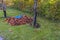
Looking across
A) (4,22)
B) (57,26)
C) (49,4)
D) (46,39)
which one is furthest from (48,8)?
(46,39)

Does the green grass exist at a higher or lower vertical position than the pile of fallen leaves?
lower

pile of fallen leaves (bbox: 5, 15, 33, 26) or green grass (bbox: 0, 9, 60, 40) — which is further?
pile of fallen leaves (bbox: 5, 15, 33, 26)

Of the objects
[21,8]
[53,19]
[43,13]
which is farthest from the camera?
[21,8]

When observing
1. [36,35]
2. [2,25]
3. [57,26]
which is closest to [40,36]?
[36,35]

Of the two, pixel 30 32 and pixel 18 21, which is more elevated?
pixel 18 21

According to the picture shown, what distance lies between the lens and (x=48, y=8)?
14305 mm

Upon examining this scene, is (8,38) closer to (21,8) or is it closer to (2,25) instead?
(2,25)

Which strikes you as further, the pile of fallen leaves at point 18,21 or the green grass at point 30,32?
the pile of fallen leaves at point 18,21

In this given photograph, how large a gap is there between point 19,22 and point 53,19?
2.61m

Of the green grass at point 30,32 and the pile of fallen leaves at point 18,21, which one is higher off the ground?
the pile of fallen leaves at point 18,21

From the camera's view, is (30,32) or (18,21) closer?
(30,32)

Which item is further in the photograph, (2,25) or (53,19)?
(53,19)

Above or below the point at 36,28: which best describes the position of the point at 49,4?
above

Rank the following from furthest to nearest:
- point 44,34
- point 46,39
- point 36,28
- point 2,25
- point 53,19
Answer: point 53,19, point 2,25, point 36,28, point 44,34, point 46,39
